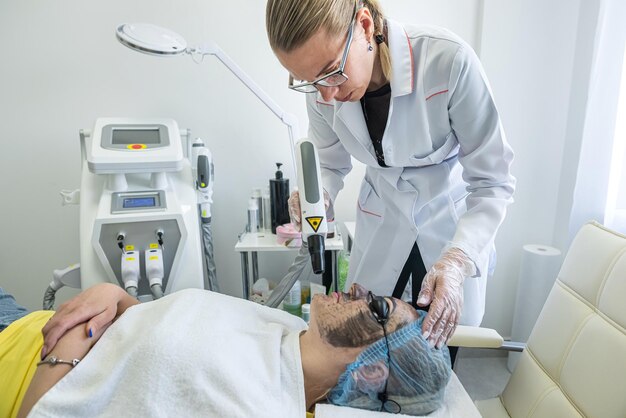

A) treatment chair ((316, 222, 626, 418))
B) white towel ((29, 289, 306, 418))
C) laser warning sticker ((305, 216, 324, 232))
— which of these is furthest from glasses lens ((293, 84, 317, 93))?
treatment chair ((316, 222, 626, 418))

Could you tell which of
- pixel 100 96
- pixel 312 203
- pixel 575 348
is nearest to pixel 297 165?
pixel 312 203

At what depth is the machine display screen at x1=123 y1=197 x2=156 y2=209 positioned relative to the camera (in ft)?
4.75

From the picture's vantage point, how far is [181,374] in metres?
0.87

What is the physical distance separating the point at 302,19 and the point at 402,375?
80 centimetres

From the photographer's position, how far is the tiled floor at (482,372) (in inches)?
83.7

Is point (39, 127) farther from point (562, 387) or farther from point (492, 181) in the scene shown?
point (562, 387)

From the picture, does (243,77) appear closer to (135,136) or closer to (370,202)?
(135,136)

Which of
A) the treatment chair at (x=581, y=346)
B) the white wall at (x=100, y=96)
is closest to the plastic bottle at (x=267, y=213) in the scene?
the white wall at (x=100, y=96)

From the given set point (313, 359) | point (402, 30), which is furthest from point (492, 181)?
point (313, 359)

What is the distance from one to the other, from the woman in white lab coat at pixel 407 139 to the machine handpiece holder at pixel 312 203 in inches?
5.8

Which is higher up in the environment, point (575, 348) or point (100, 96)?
point (100, 96)

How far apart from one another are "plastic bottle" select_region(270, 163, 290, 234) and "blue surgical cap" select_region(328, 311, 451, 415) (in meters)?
1.08

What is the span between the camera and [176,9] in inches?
78.4

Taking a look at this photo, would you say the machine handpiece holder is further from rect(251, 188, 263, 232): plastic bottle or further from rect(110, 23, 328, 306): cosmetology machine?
rect(251, 188, 263, 232): plastic bottle
